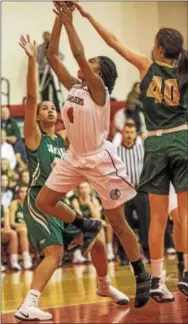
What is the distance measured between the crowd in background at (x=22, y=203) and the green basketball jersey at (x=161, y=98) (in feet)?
7.31

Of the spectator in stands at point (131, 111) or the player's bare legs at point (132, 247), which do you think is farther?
the spectator in stands at point (131, 111)

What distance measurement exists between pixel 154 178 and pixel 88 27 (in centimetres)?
289

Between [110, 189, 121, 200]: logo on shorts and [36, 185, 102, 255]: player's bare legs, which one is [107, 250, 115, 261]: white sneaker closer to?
[36, 185, 102, 255]: player's bare legs

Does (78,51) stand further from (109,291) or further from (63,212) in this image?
(109,291)

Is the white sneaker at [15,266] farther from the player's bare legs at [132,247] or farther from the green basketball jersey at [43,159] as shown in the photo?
the player's bare legs at [132,247]

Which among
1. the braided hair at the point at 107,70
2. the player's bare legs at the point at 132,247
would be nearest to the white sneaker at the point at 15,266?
the player's bare legs at the point at 132,247

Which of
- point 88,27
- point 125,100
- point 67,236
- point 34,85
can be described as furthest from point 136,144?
point 125,100

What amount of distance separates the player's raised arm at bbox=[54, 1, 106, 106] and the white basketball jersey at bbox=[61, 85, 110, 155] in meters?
0.10

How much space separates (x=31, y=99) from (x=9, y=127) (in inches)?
187

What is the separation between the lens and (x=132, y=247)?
13.6 ft

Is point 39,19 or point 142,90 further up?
point 39,19

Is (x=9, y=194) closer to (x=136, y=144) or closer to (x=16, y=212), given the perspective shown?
(x=16, y=212)

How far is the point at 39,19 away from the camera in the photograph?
6727 mm

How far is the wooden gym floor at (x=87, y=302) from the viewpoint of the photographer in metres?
4.56
